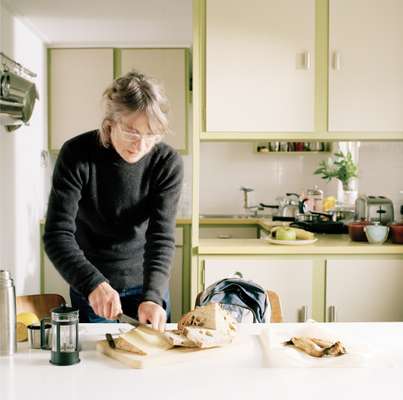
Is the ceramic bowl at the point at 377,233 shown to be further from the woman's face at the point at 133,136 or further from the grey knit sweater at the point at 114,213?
the woman's face at the point at 133,136

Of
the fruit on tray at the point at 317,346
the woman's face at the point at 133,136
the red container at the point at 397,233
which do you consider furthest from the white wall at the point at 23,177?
the fruit on tray at the point at 317,346

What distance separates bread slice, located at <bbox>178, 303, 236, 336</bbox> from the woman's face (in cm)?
55

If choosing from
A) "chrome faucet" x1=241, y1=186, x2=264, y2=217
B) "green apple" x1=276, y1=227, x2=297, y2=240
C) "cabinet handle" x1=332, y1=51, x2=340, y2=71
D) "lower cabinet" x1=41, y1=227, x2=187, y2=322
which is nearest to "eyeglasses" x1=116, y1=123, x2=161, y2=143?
"green apple" x1=276, y1=227, x2=297, y2=240

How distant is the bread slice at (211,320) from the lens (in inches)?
61.0

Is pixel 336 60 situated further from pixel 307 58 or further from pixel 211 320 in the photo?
pixel 211 320

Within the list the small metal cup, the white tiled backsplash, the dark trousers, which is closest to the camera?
the small metal cup

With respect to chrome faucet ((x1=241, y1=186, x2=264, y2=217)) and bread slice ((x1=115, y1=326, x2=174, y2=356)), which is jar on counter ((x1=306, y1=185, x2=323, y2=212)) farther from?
bread slice ((x1=115, y1=326, x2=174, y2=356))

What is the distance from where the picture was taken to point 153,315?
1.61 metres

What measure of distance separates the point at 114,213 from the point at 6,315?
65cm

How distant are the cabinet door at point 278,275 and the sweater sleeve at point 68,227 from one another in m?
1.18

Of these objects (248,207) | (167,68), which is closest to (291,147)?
(248,207)

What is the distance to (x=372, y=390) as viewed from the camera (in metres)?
1.27

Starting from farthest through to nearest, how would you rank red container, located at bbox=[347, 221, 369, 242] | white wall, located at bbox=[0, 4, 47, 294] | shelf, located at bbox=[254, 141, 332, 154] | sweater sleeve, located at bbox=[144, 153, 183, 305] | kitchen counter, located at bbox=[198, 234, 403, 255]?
shelf, located at bbox=[254, 141, 332, 154] < white wall, located at bbox=[0, 4, 47, 294] < red container, located at bbox=[347, 221, 369, 242] < kitchen counter, located at bbox=[198, 234, 403, 255] < sweater sleeve, located at bbox=[144, 153, 183, 305]

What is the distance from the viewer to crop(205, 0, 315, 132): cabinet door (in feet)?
9.84
